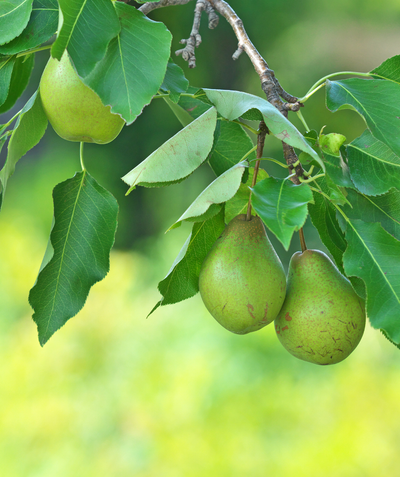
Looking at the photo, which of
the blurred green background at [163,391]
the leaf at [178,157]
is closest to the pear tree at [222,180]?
the leaf at [178,157]

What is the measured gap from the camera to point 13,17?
1.52 feet

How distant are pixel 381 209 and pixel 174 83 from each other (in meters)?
0.28

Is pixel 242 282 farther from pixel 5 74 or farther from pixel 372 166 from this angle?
pixel 5 74

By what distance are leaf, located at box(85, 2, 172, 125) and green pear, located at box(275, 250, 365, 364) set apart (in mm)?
252

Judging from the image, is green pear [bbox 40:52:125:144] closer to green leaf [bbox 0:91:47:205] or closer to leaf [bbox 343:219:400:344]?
green leaf [bbox 0:91:47:205]

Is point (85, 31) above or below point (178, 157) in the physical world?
above

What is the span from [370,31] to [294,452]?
2.73m

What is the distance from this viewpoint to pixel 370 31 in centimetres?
316

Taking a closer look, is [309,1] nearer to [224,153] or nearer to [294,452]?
[294,452]

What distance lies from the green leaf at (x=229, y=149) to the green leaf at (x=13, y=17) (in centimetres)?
26

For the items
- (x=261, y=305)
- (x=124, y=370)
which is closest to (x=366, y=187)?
(x=261, y=305)

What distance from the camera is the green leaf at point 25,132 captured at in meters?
0.50

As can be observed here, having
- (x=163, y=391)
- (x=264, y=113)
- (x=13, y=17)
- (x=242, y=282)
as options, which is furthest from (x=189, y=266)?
(x=163, y=391)

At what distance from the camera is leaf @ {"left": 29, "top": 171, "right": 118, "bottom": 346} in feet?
1.79
